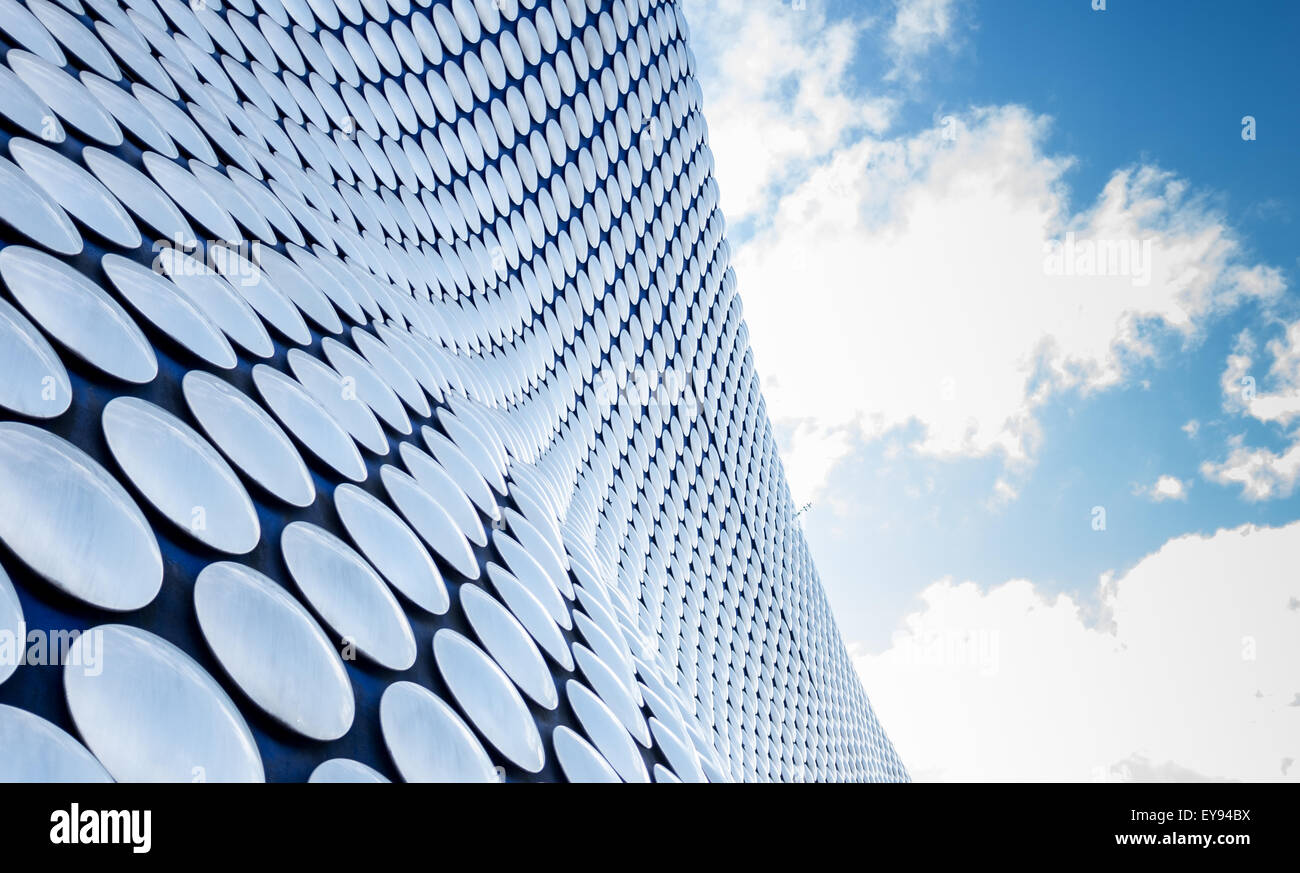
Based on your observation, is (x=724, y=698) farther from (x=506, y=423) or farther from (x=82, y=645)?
(x=82, y=645)

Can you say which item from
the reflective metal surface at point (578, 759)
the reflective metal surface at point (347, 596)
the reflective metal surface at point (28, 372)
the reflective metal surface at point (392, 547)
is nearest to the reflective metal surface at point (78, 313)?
the reflective metal surface at point (28, 372)

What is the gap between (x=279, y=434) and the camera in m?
4.53

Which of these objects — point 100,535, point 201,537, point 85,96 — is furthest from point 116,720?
point 85,96

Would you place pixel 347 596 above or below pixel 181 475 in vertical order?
below

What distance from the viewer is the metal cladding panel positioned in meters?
2.81

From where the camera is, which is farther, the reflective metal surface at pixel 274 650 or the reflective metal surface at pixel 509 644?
the reflective metal surface at pixel 509 644

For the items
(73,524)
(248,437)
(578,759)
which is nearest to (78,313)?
(248,437)

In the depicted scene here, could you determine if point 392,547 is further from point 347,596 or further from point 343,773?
point 343,773

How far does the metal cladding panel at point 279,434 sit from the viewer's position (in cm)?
281

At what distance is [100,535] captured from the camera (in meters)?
2.97

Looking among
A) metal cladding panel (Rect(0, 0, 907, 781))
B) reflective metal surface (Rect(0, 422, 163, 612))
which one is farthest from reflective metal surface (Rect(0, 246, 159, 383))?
reflective metal surface (Rect(0, 422, 163, 612))

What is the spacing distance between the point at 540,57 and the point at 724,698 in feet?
55.6

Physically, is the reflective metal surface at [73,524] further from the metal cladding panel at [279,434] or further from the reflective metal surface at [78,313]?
the reflective metal surface at [78,313]

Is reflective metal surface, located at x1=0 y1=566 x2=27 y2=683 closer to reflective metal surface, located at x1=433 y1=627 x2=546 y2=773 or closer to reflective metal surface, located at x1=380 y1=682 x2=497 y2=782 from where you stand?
reflective metal surface, located at x1=380 y1=682 x2=497 y2=782
